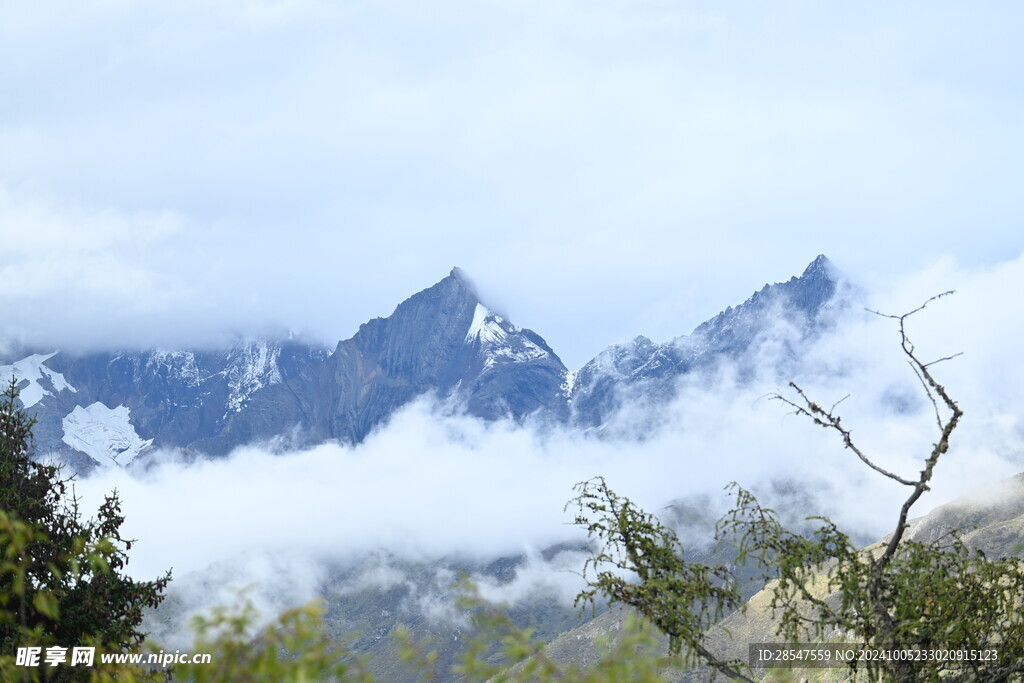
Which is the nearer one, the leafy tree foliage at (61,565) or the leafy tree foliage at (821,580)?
the leafy tree foliage at (821,580)

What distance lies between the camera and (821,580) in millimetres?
17547

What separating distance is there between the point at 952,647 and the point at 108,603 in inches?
1329

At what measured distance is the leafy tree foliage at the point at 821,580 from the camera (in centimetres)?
1816

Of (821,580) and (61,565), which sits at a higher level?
(61,565)

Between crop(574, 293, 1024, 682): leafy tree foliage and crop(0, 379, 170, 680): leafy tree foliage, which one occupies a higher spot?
crop(0, 379, 170, 680): leafy tree foliage

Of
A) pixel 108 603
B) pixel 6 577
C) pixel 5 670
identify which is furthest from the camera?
pixel 108 603

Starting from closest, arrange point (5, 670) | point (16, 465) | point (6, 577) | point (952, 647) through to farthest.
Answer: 1. point (5, 670)
2. point (952, 647)
3. point (6, 577)
4. point (16, 465)

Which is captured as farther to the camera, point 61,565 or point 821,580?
point 61,565

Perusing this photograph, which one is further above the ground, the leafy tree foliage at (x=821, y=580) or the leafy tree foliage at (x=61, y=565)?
the leafy tree foliage at (x=61, y=565)

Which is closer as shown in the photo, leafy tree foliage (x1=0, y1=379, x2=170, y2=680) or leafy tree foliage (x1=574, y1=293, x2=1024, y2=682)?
leafy tree foliage (x1=574, y1=293, x2=1024, y2=682)

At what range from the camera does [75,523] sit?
42.5 metres

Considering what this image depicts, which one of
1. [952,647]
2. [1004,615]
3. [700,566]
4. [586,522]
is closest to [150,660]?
[586,522]

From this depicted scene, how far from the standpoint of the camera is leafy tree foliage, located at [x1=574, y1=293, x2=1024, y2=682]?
59.6ft

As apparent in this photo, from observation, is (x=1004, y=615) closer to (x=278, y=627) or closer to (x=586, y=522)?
(x=586, y=522)
